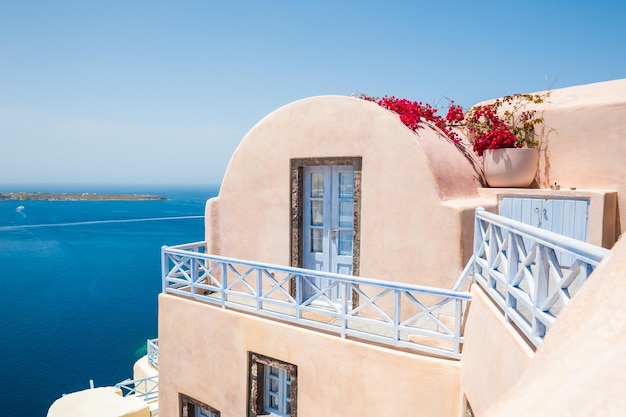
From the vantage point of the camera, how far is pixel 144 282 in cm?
5762

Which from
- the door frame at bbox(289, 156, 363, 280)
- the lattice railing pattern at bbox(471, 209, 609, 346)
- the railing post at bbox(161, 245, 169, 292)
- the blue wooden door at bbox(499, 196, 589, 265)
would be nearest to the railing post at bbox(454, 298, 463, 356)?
the lattice railing pattern at bbox(471, 209, 609, 346)

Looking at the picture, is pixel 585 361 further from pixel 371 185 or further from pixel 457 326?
pixel 371 185

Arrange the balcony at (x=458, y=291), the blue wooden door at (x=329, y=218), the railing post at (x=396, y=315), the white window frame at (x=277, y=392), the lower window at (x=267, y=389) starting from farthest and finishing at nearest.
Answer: the blue wooden door at (x=329, y=218) < the white window frame at (x=277, y=392) < the lower window at (x=267, y=389) < the railing post at (x=396, y=315) < the balcony at (x=458, y=291)

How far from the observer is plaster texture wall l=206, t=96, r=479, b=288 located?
6.51m

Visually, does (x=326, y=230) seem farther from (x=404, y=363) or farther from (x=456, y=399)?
(x=456, y=399)

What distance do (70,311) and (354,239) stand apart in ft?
159

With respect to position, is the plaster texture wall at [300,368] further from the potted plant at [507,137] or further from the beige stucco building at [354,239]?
the potted plant at [507,137]

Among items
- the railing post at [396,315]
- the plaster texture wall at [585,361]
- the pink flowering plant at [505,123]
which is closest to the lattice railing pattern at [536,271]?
the plaster texture wall at [585,361]

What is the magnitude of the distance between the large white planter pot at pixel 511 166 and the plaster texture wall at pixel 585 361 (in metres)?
6.43

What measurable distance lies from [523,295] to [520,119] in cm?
611

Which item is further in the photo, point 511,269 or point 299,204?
point 299,204

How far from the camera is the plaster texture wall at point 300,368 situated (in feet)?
16.9

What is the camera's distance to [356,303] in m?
7.52

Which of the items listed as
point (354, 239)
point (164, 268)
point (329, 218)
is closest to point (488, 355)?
point (354, 239)
